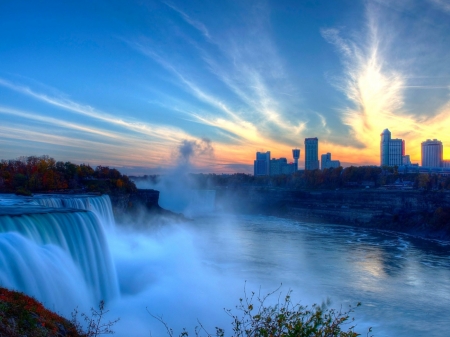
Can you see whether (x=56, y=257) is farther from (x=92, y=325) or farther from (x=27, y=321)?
(x=27, y=321)

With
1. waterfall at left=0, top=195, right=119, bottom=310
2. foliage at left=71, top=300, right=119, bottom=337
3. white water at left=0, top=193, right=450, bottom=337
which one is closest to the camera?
foliage at left=71, top=300, right=119, bottom=337

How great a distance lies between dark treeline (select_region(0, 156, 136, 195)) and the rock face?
18.0 metres

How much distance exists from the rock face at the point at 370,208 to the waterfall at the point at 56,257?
2338 centimetres

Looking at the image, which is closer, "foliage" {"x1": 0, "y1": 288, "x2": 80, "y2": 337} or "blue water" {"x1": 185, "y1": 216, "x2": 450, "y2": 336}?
"foliage" {"x1": 0, "y1": 288, "x2": 80, "y2": 337}

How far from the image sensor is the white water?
7230 millimetres

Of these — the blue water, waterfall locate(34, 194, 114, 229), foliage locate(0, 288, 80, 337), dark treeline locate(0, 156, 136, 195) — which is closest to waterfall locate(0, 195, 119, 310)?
foliage locate(0, 288, 80, 337)

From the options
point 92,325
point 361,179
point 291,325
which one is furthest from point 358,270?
point 361,179

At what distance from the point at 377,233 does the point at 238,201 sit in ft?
70.9

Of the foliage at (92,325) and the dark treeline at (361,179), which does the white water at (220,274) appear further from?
the dark treeline at (361,179)

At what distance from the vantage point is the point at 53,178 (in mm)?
22297

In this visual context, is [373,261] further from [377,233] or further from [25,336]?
[25,336]

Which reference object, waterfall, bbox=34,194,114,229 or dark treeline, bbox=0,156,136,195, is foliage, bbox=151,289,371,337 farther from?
dark treeline, bbox=0,156,136,195

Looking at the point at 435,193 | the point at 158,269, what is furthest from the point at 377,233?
the point at 158,269

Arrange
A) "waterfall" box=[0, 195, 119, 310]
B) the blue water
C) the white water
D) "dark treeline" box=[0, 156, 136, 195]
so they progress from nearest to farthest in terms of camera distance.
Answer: "waterfall" box=[0, 195, 119, 310] < the white water < the blue water < "dark treeline" box=[0, 156, 136, 195]
